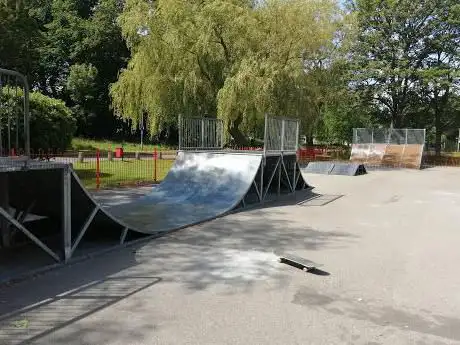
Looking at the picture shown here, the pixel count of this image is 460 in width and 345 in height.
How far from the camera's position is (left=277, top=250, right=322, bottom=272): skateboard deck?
239 inches

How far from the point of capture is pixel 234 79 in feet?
73.0

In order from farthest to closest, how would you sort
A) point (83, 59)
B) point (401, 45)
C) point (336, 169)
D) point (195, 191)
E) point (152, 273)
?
A: point (83, 59) → point (401, 45) → point (336, 169) → point (195, 191) → point (152, 273)

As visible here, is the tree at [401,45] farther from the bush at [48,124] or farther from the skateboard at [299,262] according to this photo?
the skateboard at [299,262]

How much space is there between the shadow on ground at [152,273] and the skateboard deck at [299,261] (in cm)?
12

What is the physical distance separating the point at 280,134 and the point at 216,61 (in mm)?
10982

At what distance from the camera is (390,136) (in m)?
32.9

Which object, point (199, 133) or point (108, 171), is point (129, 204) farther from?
point (108, 171)

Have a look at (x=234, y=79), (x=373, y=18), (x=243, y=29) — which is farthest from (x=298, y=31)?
(x=373, y=18)

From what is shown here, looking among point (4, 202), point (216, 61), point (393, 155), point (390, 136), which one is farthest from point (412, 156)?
point (4, 202)

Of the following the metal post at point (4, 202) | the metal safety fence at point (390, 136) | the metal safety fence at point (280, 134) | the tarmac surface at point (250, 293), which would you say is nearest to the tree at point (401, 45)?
the metal safety fence at point (390, 136)

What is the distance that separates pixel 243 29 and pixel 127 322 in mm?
20468

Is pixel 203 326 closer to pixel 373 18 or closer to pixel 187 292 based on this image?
pixel 187 292

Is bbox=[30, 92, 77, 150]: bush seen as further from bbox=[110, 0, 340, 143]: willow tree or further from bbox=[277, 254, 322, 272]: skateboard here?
bbox=[277, 254, 322, 272]: skateboard

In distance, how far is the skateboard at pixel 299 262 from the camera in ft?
20.0
